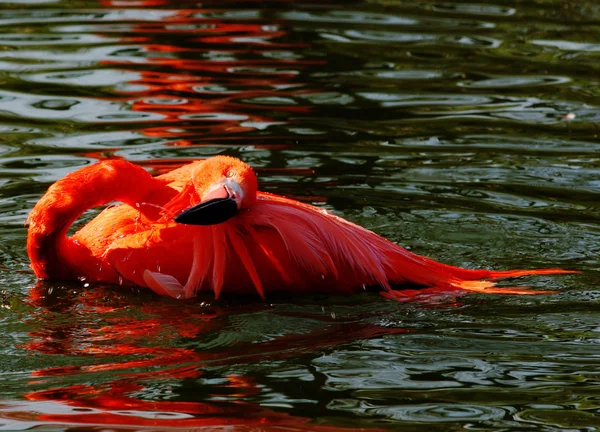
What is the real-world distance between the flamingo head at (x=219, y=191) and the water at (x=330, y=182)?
49 centimetres

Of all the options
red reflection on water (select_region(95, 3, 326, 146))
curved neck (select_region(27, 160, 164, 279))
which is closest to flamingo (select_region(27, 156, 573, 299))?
curved neck (select_region(27, 160, 164, 279))

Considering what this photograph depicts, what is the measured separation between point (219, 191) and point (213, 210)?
0.13 meters

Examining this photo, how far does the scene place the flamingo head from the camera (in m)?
4.56

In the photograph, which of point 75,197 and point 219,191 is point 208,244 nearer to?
point 219,191

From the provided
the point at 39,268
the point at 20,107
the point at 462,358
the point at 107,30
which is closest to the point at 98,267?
the point at 39,268

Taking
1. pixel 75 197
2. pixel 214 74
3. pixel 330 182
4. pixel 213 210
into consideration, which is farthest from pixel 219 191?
pixel 214 74

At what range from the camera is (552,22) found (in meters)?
10.9

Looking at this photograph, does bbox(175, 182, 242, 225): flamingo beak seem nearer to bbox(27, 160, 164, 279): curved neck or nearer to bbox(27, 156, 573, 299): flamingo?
bbox(27, 156, 573, 299): flamingo

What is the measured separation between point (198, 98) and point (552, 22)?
13.3 feet

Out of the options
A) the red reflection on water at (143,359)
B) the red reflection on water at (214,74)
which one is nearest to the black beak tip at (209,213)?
the red reflection on water at (143,359)

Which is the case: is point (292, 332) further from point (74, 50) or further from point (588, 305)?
point (74, 50)

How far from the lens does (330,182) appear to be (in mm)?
6895

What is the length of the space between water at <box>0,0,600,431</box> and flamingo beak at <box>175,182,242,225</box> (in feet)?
1.58

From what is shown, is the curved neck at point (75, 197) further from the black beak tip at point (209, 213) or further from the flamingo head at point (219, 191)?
the black beak tip at point (209, 213)
